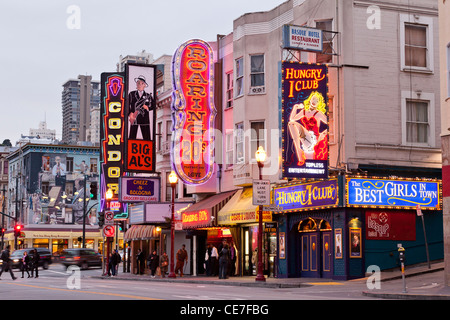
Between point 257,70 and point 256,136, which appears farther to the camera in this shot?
point 257,70

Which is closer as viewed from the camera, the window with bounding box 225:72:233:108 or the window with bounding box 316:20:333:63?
the window with bounding box 316:20:333:63

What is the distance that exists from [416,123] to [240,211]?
9455 millimetres

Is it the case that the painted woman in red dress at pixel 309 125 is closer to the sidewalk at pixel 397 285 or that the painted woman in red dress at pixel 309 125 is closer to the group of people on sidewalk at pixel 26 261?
the sidewalk at pixel 397 285

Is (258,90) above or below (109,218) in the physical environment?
above

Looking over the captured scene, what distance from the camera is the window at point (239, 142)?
41.2 metres

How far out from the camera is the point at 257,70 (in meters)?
41.1

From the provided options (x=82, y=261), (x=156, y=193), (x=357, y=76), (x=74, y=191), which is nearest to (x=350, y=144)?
(x=357, y=76)

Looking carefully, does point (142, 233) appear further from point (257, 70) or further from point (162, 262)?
point (257, 70)

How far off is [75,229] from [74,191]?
5054 mm

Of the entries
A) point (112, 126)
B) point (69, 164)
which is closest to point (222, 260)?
point (112, 126)

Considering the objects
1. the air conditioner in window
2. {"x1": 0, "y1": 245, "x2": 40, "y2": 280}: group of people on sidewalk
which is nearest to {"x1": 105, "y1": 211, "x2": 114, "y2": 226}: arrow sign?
{"x1": 0, "y1": 245, "x2": 40, "y2": 280}: group of people on sidewalk

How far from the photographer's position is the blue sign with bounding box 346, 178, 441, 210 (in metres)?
33.0

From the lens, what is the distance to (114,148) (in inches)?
2237

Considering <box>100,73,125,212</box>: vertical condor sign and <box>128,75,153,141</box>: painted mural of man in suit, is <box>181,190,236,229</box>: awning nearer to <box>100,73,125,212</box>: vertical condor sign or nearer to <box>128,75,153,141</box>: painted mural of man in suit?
<box>128,75,153,141</box>: painted mural of man in suit
